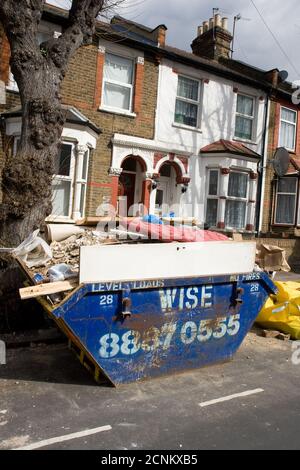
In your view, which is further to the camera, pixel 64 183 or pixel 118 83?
pixel 118 83

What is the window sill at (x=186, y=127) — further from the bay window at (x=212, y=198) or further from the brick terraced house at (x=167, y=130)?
the bay window at (x=212, y=198)

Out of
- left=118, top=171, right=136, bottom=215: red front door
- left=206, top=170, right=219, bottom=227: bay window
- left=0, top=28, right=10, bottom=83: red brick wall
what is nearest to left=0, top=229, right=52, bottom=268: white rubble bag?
left=0, top=28, right=10, bottom=83: red brick wall

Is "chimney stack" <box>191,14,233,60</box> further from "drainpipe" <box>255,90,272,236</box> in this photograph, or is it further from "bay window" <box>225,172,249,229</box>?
"bay window" <box>225,172,249,229</box>

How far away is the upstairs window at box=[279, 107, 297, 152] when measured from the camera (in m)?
15.3

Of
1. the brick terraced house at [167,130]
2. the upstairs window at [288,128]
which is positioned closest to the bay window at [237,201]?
the brick terraced house at [167,130]

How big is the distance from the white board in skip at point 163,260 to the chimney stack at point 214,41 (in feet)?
41.4

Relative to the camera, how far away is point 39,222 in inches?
237

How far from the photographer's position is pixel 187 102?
42.4 feet

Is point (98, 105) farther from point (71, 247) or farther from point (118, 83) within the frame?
point (71, 247)

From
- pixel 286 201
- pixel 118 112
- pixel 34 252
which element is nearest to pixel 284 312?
pixel 34 252

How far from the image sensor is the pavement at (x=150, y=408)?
322 centimetres

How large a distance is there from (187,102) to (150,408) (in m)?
10.9

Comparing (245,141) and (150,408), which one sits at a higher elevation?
(245,141)

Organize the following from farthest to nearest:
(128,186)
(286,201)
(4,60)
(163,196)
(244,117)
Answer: (286,201) < (244,117) < (163,196) < (128,186) < (4,60)
